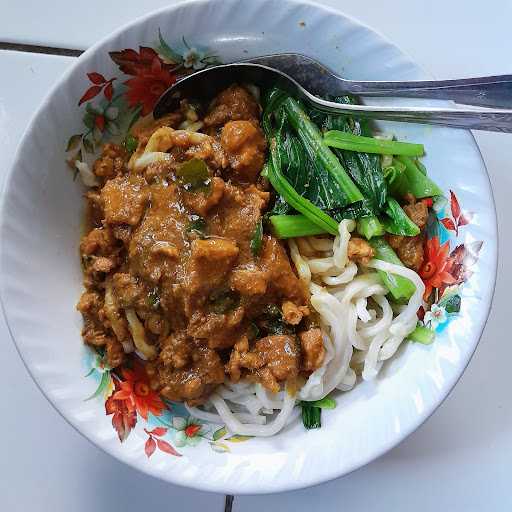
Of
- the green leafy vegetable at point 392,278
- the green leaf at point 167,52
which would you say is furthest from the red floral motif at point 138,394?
the green leaf at point 167,52

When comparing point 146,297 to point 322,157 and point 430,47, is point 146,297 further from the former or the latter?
point 430,47

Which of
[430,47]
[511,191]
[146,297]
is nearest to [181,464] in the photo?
[146,297]

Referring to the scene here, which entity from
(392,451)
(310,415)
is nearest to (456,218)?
(310,415)

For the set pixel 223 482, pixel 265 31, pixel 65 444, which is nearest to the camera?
pixel 223 482

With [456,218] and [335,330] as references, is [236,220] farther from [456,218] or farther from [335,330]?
[456,218]

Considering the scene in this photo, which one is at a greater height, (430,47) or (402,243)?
(430,47)

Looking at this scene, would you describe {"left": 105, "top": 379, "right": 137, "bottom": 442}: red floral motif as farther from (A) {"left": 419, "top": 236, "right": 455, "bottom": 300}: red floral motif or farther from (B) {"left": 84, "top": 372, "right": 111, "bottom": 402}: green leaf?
(A) {"left": 419, "top": 236, "right": 455, "bottom": 300}: red floral motif
